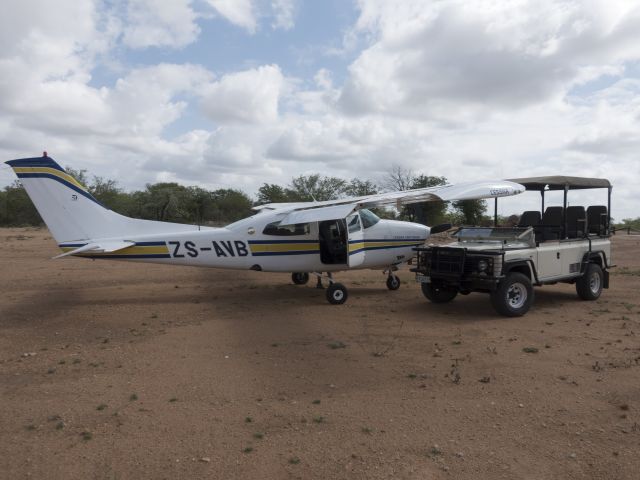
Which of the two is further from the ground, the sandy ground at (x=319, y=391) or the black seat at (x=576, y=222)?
the black seat at (x=576, y=222)

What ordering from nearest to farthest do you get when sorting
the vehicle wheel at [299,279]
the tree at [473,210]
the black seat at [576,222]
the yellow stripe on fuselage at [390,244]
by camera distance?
1. the black seat at [576,222]
2. the yellow stripe on fuselage at [390,244]
3. the vehicle wheel at [299,279]
4. the tree at [473,210]

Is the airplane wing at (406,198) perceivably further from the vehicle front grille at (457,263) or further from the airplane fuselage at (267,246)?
the vehicle front grille at (457,263)

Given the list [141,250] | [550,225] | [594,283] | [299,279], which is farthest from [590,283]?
[141,250]

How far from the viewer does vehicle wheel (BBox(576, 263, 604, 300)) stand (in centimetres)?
1041

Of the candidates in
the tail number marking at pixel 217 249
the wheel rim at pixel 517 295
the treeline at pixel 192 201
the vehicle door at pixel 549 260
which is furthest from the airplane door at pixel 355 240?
the treeline at pixel 192 201

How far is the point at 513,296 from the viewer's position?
8.99 m

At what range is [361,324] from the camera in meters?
8.52

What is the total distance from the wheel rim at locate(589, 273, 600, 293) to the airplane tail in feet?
31.7

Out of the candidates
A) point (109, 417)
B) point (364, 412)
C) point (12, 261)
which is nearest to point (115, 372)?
point (109, 417)

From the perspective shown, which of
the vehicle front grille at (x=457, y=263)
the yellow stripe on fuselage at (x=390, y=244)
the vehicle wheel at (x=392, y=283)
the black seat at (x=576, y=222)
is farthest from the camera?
the vehicle wheel at (x=392, y=283)

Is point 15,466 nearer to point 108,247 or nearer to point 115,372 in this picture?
point 115,372

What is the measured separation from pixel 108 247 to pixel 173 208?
47.4 m

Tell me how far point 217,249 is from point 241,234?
2.07 ft

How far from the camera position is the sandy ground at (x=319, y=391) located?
12.4ft
